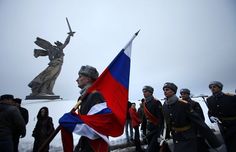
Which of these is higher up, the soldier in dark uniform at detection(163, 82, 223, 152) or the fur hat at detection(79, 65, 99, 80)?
the fur hat at detection(79, 65, 99, 80)

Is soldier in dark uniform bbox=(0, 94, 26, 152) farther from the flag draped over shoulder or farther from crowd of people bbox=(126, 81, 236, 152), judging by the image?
crowd of people bbox=(126, 81, 236, 152)

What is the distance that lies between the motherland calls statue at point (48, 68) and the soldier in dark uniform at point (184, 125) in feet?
46.6

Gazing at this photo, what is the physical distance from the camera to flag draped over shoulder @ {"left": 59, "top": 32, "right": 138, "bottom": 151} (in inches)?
106

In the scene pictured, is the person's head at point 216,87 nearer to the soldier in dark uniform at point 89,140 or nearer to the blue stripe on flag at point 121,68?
the blue stripe on flag at point 121,68

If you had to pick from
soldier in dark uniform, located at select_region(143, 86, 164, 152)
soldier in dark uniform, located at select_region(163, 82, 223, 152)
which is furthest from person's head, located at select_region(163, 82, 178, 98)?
soldier in dark uniform, located at select_region(143, 86, 164, 152)

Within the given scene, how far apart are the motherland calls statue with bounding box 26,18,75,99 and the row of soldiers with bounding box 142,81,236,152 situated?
42.5ft

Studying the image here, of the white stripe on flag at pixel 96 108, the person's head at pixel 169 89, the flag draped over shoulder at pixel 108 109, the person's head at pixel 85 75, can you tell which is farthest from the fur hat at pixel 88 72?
the person's head at pixel 169 89

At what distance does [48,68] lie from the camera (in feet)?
61.5

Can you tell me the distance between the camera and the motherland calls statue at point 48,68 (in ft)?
59.7

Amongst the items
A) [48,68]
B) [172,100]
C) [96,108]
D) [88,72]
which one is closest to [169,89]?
[172,100]

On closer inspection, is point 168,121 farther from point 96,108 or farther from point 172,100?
point 96,108

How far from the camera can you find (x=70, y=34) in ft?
60.7

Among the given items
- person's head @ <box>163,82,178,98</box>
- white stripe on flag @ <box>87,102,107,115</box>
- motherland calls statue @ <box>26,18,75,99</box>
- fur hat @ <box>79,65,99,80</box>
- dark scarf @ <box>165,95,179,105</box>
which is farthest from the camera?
motherland calls statue @ <box>26,18,75,99</box>

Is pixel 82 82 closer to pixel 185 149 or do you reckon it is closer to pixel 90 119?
pixel 90 119
